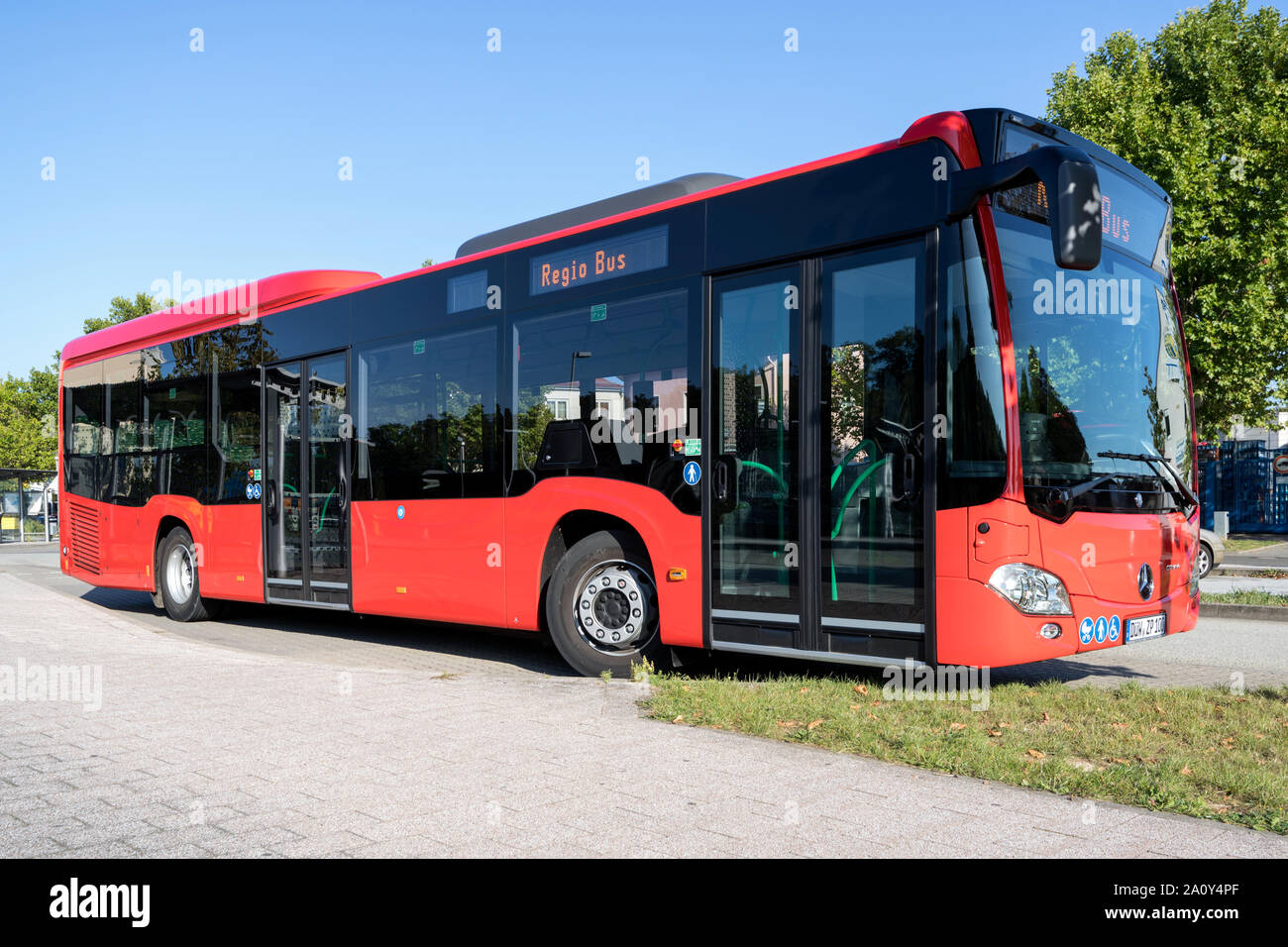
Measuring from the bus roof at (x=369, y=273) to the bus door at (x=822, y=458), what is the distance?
65cm

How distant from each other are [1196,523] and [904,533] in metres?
2.35

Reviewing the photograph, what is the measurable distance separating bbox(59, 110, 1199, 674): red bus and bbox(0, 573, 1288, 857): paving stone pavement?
123 cm

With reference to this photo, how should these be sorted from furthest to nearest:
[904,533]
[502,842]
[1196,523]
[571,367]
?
1. [571,367]
2. [1196,523]
3. [904,533]
4. [502,842]

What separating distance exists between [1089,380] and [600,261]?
359 centimetres

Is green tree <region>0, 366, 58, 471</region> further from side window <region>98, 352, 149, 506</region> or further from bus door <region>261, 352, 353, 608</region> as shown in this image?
bus door <region>261, 352, 353, 608</region>

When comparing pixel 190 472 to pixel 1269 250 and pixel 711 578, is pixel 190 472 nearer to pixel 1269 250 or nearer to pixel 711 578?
pixel 711 578

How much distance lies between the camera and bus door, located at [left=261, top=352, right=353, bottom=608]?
1052cm

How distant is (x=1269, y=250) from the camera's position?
24.0 metres

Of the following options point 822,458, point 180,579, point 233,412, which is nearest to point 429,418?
point 233,412

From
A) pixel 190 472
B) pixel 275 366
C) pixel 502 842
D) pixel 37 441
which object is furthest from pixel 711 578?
pixel 37 441

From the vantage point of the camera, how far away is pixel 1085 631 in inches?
246

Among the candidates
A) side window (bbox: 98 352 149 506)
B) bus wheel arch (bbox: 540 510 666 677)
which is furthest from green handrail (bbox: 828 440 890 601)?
side window (bbox: 98 352 149 506)

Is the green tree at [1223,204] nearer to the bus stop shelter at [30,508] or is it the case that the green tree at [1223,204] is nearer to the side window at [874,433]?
the side window at [874,433]

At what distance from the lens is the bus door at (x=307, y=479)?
10.5 m
